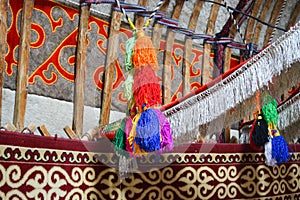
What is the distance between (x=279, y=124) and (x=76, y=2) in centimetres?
114

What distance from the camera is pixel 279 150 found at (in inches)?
69.5

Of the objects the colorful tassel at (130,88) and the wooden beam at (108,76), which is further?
the wooden beam at (108,76)

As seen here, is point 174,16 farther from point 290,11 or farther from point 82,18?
point 290,11

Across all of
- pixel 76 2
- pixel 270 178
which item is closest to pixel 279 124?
pixel 270 178

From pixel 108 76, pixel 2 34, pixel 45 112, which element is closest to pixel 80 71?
pixel 108 76

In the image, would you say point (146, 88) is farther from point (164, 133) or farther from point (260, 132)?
point (260, 132)

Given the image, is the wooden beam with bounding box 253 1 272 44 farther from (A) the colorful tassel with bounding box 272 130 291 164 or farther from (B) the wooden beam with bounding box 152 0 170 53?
(A) the colorful tassel with bounding box 272 130 291 164

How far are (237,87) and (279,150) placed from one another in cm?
40

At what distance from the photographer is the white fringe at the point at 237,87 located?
1.53m

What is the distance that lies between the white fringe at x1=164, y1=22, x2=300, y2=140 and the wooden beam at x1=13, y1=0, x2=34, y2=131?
1.94ft

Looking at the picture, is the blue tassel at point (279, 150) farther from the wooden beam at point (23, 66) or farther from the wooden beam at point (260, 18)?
the wooden beam at point (260, 18)

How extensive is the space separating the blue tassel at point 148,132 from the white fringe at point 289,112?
103cm

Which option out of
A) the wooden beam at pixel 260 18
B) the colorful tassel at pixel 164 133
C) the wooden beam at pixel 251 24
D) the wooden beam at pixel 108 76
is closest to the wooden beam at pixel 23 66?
the wooden beam at pixel 108 76

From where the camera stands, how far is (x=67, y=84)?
6.23 feet
